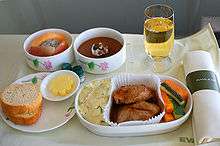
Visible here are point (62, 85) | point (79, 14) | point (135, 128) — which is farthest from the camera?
point (79, 14)

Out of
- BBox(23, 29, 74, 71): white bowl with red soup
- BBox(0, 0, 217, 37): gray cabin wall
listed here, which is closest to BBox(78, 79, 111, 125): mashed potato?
BBox(23, 29, 74, 71): white bowl with red soup

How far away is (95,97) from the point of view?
0.76m

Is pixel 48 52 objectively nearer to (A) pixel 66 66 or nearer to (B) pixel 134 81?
(A) pixel 66 66

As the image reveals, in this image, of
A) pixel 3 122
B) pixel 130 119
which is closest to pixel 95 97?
pixel 130 119

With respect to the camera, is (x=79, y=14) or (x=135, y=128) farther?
(x=79, y=14)

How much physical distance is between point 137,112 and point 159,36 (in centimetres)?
21

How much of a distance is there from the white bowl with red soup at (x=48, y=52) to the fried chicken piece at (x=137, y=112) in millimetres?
223

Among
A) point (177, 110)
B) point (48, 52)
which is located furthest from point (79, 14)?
point (177, 110)

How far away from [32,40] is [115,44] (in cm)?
22

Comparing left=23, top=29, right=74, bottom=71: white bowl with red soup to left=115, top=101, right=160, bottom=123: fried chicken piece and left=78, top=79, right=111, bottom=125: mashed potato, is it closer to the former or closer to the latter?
left=78, top=79, right=111, bottom=125: mashed potato

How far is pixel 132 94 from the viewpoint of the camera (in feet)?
2.40

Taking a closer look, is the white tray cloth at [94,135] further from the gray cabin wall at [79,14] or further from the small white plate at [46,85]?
the gray cabin wall at [79,14]

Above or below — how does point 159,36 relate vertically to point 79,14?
above

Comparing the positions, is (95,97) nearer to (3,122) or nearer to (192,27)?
(3,122)
